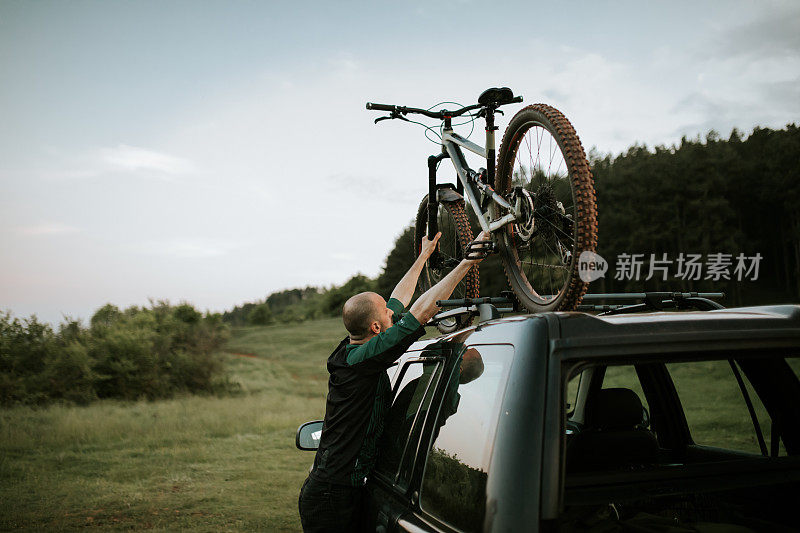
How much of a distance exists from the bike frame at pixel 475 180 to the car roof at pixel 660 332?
74.6 inches

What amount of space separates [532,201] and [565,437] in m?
2.18

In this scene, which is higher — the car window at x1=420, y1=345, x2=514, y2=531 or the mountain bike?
the mountain bike

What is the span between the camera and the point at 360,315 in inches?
125

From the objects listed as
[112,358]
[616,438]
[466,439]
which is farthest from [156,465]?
[112,358]

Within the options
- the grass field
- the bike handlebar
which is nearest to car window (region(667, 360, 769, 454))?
the grass field

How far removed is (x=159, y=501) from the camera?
9969mm

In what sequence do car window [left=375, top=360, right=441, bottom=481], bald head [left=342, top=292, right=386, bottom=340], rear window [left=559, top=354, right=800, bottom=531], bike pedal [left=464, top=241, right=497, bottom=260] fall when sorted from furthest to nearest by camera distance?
bike pedal [left=464, top=241, right=497, bottom=260] → bald head [left=342, top=292, right=386, bottom=340] → car window [left=375, top=360, right=441, bottom=481] → rear window [left=559, top=354, right=800, bottom=531]

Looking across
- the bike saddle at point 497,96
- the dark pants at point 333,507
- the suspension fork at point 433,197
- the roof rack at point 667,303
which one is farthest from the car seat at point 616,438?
the suspension fork at point 433,197

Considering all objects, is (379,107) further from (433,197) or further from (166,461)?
(166,461)

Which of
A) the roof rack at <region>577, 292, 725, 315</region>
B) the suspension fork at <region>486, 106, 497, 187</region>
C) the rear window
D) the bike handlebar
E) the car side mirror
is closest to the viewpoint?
the rear window

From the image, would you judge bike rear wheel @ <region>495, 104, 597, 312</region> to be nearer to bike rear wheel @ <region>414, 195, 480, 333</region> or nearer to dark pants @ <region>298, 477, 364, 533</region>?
bike rear wheel @ <region>414, 195, 480, 333</region>

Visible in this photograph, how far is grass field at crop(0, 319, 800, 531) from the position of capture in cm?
909

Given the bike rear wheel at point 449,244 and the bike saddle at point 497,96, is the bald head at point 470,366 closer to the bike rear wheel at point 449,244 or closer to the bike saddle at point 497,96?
the bike rear wheel at point 449,244

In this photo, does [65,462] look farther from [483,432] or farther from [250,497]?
[483,432]
